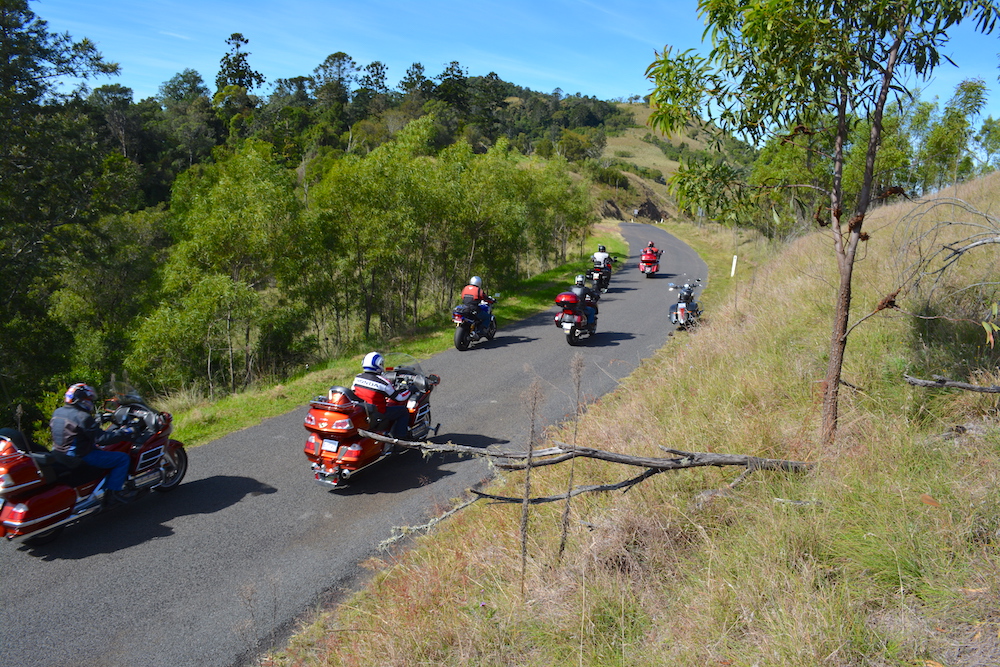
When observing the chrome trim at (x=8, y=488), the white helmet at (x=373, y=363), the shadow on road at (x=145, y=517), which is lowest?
the shadow on road at (x=145, y=517)

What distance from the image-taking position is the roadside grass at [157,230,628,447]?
8.58 meters

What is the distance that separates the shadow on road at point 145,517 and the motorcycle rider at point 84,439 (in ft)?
0.84

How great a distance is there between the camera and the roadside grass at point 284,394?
338 inches

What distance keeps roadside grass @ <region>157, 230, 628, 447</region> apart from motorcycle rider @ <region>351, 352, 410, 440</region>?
107 inches

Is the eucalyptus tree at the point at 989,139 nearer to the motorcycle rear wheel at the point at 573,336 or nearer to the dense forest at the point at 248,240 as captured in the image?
the dense forest at the point at 248,240

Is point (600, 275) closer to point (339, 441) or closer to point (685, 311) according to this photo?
point (685, 311)

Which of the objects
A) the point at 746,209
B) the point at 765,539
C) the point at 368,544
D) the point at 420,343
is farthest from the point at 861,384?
the point at 420,343

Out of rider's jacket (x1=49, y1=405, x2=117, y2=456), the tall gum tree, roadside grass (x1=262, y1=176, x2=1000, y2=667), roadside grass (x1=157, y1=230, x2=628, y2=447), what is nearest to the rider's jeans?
rider's jacket (x1=49, y1=405, x2=117, y2=456)

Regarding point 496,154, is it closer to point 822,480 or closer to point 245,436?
point 245,436

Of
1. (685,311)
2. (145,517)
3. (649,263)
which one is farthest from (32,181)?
(649,263)

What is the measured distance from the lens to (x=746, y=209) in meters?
5.04

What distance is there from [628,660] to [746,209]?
3741 mm

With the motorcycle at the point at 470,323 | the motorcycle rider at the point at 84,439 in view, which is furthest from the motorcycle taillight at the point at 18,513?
the motorcycle at the point at 470,323

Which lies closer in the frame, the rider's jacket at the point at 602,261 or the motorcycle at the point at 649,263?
the rider's jacket at the point at 602,261
